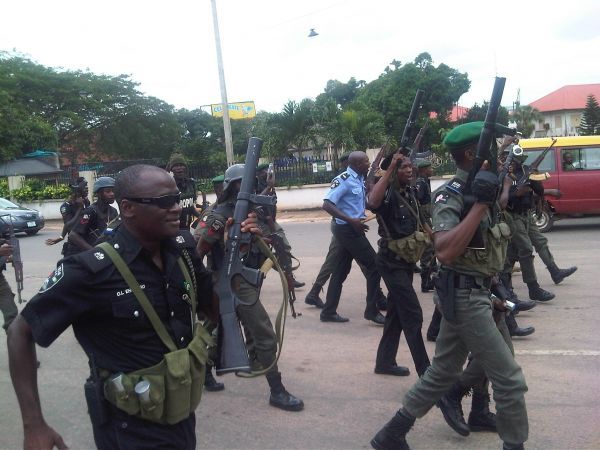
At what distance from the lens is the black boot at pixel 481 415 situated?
3707mm

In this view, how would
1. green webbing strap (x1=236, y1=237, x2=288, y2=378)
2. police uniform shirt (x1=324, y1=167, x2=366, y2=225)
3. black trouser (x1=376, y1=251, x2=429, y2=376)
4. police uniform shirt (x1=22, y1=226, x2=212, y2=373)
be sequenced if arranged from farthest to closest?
police uniform shirt (x1=324, y1=167, x2=366, y2=225)
black trouser (x1=376, y1=251, x2=429, y2=376)
green webbing strap (x1=236, y1=237, x2=288, y2=378)
police uniform shirt (x1=22, y1=226, x2=212, y2=373)

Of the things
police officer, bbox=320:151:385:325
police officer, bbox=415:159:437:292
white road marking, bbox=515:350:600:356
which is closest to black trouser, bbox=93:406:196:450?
white road marking, bbox=515:350:600:356

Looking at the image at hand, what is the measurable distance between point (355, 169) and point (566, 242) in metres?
5.76

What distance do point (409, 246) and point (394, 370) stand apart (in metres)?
0.98

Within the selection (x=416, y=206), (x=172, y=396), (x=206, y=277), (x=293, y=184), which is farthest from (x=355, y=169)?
(x=293, y=184)

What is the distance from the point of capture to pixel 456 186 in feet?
10.1

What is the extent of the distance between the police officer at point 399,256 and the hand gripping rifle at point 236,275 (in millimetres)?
1391

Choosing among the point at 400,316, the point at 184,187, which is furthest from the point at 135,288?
the point at 184,187

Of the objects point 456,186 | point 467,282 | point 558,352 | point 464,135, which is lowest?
point 558,352

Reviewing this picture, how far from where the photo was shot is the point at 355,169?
6113mm

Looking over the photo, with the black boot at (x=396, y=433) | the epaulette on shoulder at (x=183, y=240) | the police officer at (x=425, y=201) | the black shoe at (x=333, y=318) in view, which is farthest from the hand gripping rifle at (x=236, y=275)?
the police officer at (x=425, y=201)

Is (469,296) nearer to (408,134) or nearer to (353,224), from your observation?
(408,134)

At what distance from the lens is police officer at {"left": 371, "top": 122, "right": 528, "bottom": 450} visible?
9.66ft

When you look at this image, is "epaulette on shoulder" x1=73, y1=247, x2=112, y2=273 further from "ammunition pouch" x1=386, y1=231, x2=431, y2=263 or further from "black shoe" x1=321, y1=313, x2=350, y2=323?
"black shoe" x1=321, y1=313, x2=350, y2=323
